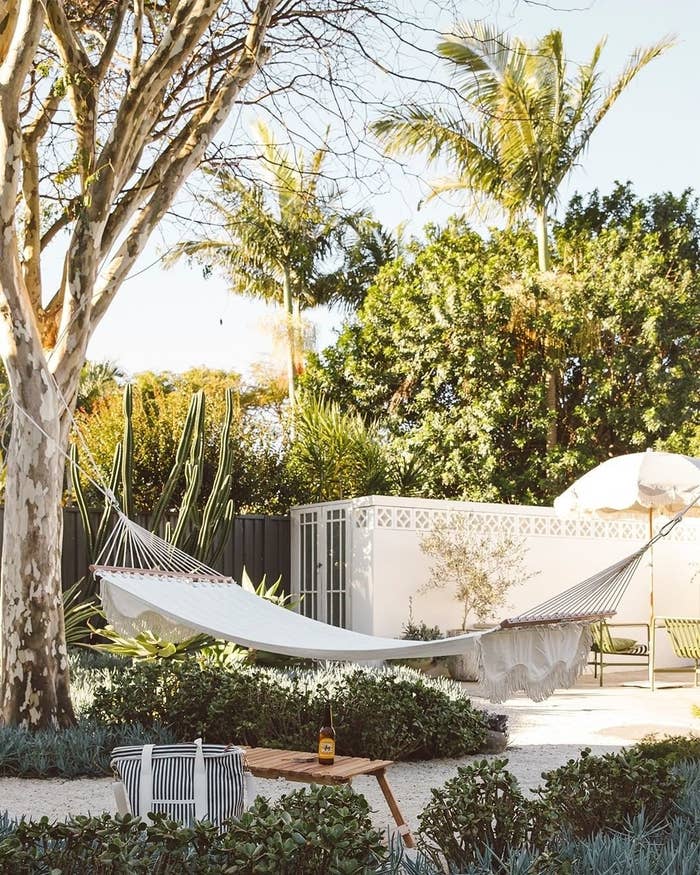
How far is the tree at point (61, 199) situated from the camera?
21.9 ft

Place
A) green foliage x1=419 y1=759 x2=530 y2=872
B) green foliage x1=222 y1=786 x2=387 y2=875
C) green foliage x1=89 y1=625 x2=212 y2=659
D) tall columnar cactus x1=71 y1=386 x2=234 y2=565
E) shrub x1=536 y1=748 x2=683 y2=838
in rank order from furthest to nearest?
1. tall columnar cactus x1=71 y1=386 x2=234 y2=565
2. green foliage x1=89 y1=625 x2=212 y2=659
3. shrub x1=536 y1=748 x2=683 y2=838
4. green foliage x1=419 y1=759 x2=530 y2=872
5. green foliage x1=222 y1=786 x2=387 y2=875

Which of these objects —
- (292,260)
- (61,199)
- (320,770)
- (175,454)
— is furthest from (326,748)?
(292,260)

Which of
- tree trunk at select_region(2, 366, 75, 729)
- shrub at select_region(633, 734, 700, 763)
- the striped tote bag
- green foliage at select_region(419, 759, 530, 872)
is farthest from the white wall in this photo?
green foliage at select_region(419, 759, 530, 872)

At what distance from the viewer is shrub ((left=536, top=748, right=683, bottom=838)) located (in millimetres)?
3893

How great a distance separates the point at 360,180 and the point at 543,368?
27.5 feet

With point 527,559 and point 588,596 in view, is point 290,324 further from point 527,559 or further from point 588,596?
point 588,596

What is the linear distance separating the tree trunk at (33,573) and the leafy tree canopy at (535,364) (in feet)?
32.6

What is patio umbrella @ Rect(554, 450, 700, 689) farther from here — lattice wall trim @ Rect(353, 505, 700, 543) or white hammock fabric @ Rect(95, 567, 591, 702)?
white hammock fabric @ Rect(95, 567, 591, 702)

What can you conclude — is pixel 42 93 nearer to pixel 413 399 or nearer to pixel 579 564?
pixel 579 564

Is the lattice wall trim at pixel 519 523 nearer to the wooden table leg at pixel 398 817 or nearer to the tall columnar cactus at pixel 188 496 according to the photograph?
the tall columnar cactus at pixel 188 496

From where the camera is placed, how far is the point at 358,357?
17.4 meters

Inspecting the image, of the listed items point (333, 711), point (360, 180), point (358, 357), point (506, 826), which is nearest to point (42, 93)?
point (360, 180)

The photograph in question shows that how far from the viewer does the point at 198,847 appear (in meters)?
3.14

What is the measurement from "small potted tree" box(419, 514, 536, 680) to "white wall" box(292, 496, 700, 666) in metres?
0.10
